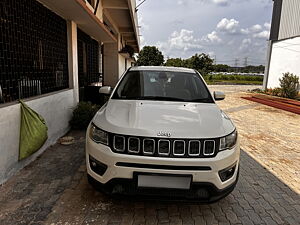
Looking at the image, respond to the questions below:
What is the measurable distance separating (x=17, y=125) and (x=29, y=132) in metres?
0.20

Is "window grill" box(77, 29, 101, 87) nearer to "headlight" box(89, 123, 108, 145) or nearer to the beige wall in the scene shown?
the beige wall

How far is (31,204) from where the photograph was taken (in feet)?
8.38

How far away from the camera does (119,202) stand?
8.70 feet

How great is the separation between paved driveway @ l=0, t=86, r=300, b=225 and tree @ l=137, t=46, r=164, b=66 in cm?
5247

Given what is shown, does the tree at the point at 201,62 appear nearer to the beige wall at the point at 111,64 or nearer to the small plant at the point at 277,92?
the small plant at the point at 277,92

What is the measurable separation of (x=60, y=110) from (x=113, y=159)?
3205mm

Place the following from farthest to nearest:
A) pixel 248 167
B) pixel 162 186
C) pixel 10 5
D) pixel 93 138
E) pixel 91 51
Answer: pixel 91 51 → pixel 248 167 → pixel 10 5 → pixel 93 138 → pixel 162 186

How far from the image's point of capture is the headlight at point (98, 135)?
232cm

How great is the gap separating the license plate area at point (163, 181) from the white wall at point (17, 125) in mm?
1955

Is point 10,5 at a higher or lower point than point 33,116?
higher

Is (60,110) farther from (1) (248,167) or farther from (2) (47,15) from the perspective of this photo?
(1) (248,167)

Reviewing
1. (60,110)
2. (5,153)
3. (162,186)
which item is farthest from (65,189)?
(60,110)

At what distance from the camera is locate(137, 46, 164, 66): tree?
55.2 meters

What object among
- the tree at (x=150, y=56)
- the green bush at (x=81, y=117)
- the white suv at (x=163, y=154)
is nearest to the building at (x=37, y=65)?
the green bush at (x=81, y=117)
